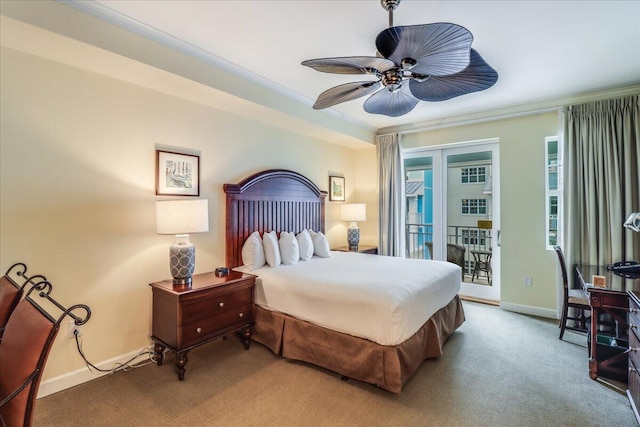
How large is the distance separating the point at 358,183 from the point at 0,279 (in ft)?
Result: 15.3

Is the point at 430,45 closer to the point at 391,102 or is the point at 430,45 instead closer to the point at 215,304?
the point at 391,102

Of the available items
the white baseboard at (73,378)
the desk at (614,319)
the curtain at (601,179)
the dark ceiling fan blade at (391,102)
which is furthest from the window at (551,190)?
the white baseboard at (73,378)

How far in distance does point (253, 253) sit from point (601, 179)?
155 inches

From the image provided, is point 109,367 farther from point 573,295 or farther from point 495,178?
point 495,178

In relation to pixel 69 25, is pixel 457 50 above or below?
below

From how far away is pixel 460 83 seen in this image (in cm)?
220

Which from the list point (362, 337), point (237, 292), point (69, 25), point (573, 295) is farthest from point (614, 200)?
point (69, 25)

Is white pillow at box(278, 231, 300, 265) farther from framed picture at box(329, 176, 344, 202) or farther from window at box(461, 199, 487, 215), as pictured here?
window at box(461, 199, 487, 215)

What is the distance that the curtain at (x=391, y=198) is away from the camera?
16.4ft

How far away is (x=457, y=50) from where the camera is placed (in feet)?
5.49

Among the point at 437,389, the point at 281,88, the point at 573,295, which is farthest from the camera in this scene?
the point at 281,88

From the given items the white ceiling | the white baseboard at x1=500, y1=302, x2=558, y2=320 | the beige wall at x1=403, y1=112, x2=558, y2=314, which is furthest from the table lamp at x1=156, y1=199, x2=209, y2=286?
the white baseboard at x1=500, y1=302, x2=558, y2=320

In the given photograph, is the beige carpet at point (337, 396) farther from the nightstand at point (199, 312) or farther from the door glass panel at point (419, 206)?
the door glass panel at point (419, 206)

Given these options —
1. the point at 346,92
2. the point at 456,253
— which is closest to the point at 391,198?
the point at 456,253
